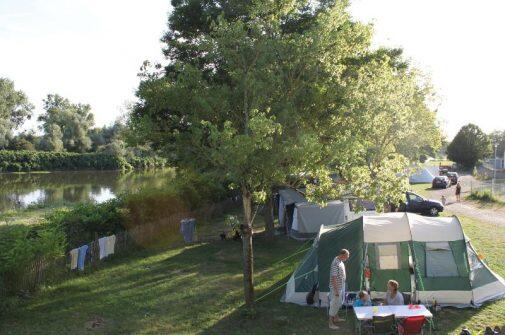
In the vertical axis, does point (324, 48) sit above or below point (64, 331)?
above

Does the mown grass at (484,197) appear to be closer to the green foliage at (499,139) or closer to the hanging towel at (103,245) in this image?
the hanging towel at (103,245)

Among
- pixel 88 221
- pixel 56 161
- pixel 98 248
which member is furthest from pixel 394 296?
pixel 56 161

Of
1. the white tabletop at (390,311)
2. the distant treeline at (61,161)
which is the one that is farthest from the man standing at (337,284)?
the distant treeline at (61,161)

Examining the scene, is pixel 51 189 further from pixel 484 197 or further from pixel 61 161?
pixel 484 197

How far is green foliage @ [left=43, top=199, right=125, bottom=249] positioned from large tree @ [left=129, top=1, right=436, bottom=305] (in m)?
4.72

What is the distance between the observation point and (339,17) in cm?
1089

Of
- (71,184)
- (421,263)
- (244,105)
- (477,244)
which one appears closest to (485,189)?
(477,244)

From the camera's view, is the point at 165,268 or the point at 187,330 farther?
the point at 165,268

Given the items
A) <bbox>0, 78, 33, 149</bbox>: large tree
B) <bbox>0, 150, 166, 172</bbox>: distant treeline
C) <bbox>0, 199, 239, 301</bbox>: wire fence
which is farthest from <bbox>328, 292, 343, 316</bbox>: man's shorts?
<bbox>0, 78, 33, 149</bbox>: large tree

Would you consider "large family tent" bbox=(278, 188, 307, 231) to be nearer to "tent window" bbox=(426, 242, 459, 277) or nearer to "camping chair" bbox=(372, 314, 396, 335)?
"tent window" bbox=(426, 242, 459, 277)

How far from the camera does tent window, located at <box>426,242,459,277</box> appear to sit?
432 inches

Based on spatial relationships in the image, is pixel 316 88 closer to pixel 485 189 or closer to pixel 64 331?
pixel 64 331

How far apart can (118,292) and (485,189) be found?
27935 millimetres

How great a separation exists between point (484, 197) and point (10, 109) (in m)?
81.6
